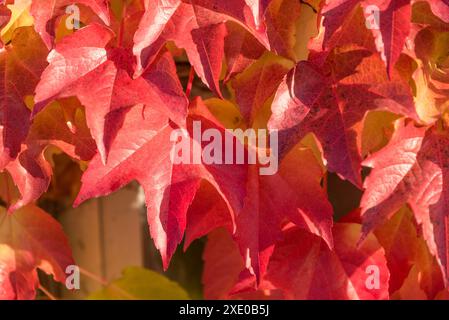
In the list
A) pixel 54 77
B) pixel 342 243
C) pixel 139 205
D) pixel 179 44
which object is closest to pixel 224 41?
pixel 179 44

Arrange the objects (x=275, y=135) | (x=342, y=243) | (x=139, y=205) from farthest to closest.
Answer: (x=139, y=205) → (x=342, y=243) → (x=275, y=135)

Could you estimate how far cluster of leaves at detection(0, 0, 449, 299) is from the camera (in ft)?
2.42

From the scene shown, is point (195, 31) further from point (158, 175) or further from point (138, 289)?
point (138, 289)

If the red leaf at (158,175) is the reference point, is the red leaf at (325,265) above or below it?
below

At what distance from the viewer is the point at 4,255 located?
91 centimetres

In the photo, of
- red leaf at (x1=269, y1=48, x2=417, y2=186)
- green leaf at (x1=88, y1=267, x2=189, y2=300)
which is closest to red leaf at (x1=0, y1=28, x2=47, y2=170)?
red leaf at (x1=269, y1=48, x2=417, y2=186)

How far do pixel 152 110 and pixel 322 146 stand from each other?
19 cm

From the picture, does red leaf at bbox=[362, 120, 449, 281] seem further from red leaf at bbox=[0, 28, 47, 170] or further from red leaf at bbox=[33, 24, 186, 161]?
red leaf at bbox=[0, 28, 47, 170]

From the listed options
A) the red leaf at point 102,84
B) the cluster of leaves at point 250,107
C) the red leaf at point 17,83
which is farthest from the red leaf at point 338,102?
the red leaf at point 17,83

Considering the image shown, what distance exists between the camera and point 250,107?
82cm

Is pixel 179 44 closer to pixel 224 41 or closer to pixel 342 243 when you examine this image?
pixel 224 41

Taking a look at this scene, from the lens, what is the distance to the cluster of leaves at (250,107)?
738 mm

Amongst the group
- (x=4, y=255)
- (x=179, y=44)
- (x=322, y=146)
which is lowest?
(x=4, y=255)

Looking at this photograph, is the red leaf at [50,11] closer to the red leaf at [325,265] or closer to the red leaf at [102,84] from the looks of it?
the red leaf at [102,84]
